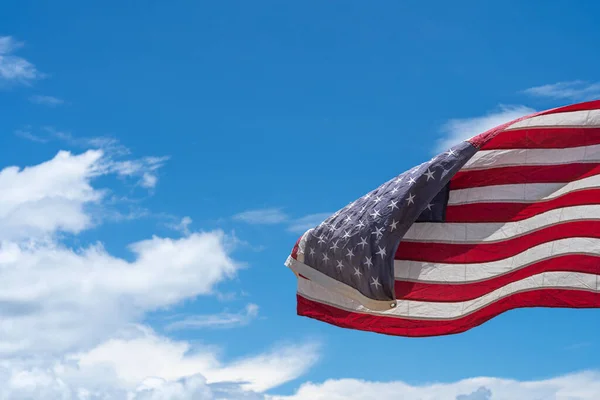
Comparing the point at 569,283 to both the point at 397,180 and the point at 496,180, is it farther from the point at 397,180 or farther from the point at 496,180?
the point at 397,180

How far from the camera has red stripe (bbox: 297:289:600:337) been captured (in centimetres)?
2431

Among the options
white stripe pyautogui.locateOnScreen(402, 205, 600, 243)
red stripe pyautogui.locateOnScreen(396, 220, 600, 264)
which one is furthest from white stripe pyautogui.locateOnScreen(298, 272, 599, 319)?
white stripe pyautogui.locateOnScreen(402, 205, 600, 243)

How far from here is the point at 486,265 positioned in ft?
83.9

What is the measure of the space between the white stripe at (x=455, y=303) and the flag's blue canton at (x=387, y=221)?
70 centimetres

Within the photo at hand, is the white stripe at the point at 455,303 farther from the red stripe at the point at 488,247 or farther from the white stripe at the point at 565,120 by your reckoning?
the white stripe at the point at 565,120

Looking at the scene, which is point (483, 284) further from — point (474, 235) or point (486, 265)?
point (474, 235)

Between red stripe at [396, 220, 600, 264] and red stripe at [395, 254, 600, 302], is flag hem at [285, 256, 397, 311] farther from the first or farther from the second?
red stripe at [396, 220, 600, 264]

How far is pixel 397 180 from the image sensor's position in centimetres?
2634

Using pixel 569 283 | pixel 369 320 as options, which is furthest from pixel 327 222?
pixel 569 283

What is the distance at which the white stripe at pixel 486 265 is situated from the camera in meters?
24.4

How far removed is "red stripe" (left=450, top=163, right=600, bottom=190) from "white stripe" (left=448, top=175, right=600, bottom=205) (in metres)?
0.10

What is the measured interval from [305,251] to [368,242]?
204 centimetres

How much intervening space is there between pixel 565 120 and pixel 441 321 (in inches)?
221

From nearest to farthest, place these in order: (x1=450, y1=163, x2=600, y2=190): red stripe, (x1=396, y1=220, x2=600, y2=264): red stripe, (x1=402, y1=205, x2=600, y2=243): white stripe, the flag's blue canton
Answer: (x1=396, y1=220, x2=600, y2=264): red stripe, (x1=402, y1=205, x2=600, y2=243): white stripe, (x1=450, y1=163, x2=600, y2=190): red stripe, the flag's blue canton
